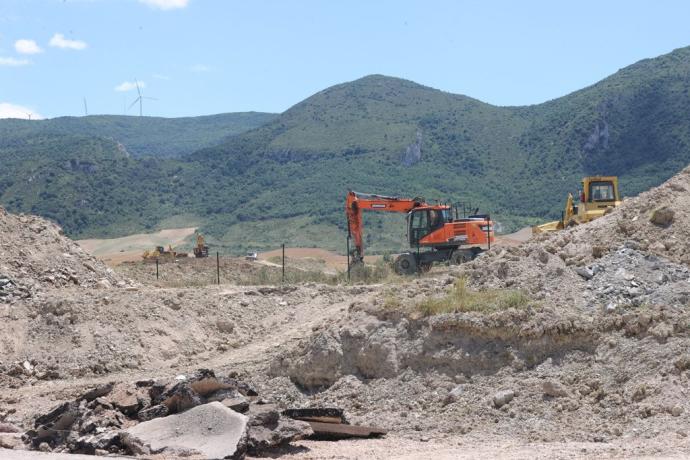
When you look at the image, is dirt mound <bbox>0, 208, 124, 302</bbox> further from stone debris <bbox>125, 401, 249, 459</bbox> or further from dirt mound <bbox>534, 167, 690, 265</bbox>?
dirt mound <bbox>534, 167, 690, 265</bbox>

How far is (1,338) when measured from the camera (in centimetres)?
1920

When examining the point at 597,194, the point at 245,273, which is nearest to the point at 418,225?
the point at 597,194

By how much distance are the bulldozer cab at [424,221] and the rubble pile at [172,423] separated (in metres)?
16.4

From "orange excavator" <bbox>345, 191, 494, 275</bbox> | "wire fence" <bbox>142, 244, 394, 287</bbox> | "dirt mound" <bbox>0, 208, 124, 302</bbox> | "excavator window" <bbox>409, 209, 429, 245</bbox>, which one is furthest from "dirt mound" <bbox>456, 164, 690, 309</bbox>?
"excavator window" <bbox>409, 209, 429, 245</bbox>

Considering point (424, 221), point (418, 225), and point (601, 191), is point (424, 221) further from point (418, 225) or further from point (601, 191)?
point (601, 191)

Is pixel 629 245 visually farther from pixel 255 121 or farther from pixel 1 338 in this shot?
pixel 255 121

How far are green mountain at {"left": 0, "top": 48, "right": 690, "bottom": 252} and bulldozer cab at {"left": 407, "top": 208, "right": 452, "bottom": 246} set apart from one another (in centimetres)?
4396

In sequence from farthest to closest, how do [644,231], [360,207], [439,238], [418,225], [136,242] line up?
1. [136,242]
2. [360,207]
3. [418,225]
4. [439,238]
5. [644,231]

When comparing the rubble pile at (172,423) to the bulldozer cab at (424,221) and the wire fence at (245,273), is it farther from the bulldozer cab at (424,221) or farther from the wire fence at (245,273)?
the bulldozer cab at (424,221)

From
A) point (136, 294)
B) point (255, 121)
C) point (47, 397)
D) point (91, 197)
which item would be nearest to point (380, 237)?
point (91, 197)

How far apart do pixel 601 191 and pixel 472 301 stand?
615 inches

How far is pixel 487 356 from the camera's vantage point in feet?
42.5

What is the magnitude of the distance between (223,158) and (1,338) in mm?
100308

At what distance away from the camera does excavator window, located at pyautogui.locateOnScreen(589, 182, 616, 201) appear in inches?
1102
